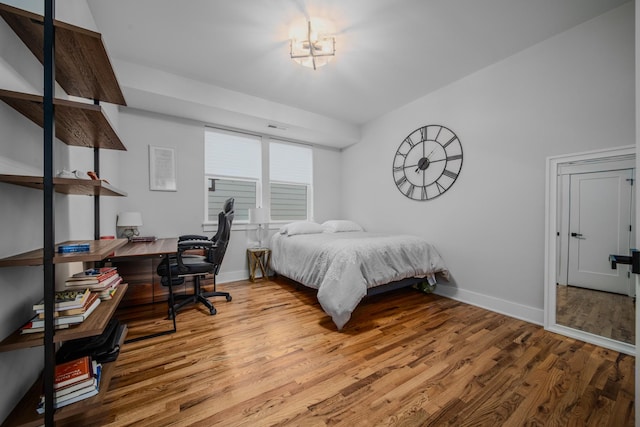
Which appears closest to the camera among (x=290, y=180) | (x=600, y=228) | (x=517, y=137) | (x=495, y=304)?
(x=600, y=228)

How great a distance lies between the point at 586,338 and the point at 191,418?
311 centimetres

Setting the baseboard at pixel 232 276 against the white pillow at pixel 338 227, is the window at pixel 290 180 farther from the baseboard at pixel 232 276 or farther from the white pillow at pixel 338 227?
the baseboard at pixel 232 276

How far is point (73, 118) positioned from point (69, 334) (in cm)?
103

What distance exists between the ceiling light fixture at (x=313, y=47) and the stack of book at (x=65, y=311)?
2.45 meters

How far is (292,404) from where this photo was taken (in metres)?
1.37

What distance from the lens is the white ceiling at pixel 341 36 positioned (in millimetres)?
1953

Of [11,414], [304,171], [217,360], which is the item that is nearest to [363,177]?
[304,171]

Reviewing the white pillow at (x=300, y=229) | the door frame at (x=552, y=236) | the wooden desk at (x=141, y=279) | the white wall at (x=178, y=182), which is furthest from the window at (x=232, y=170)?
the door frame at (x=552, y=236)

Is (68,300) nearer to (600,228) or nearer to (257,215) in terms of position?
(257,215)

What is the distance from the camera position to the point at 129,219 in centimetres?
291

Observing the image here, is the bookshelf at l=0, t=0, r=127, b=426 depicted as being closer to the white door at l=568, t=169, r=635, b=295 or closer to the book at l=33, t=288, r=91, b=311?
the book at l=33, t=288, r=91, b=311

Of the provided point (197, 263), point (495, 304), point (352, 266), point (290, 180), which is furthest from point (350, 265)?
point (290, 180)

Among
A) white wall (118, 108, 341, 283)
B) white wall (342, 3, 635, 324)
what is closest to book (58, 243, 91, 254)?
white wall (118, 108, 341, 283)

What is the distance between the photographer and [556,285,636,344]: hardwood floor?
193 centimetres
